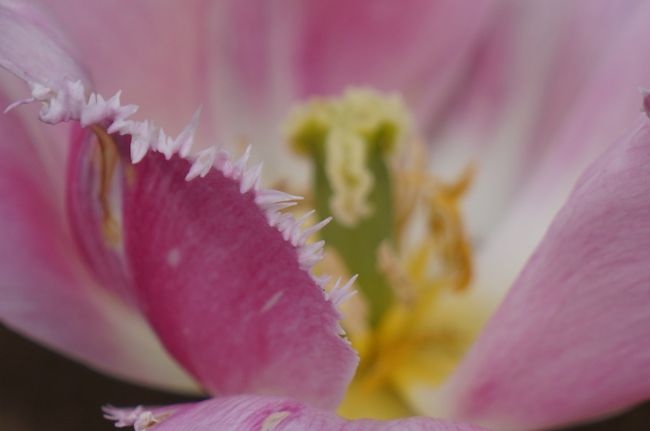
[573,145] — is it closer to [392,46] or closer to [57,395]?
[392,46]

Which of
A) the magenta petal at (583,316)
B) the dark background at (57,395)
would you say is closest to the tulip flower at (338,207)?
the magenta petal at (583,316)

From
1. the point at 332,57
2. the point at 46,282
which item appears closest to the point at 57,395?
the point at 46,282

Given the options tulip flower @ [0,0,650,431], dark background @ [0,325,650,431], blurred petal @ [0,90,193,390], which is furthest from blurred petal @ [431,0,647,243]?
blurred petal @ [0,90,193,390]

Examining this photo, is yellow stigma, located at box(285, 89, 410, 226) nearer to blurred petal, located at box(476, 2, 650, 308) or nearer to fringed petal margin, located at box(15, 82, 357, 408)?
blurred petal, located at box(476, 2, 650, 308)

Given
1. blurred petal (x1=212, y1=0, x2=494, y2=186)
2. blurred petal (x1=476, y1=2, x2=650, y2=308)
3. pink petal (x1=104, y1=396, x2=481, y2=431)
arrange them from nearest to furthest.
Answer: pink petal (x1=104, y1=396, x2=481, y2=431) → blurred petal (x1=476, y1=2, x2=650, y2=308) → blurred petal (x1=212, y1=0, x2=494, y2=186)

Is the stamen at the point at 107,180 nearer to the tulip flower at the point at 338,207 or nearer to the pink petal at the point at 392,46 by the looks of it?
the tulip flower at the point at 338,207

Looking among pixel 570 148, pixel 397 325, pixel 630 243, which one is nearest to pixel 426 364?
pixel 397 325
